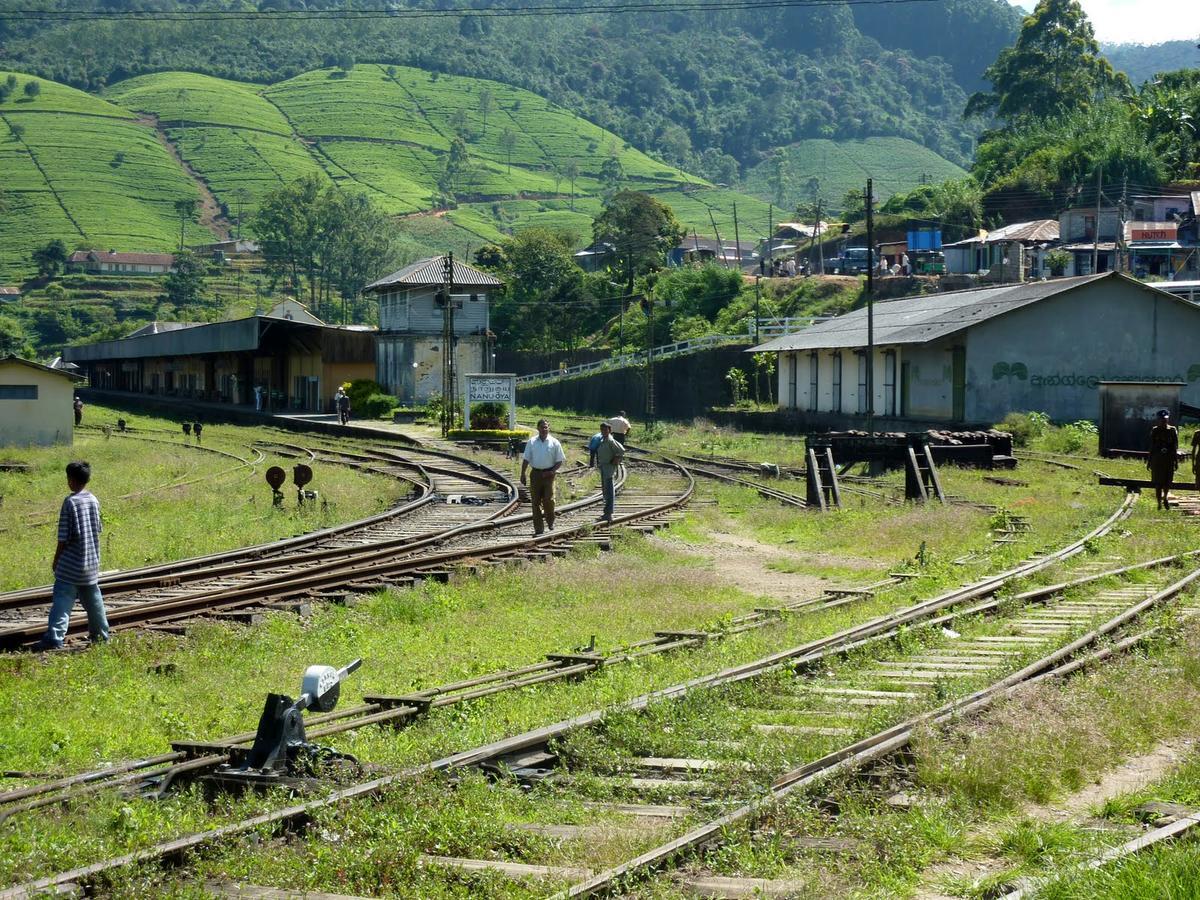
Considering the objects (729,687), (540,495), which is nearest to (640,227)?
(540,495)

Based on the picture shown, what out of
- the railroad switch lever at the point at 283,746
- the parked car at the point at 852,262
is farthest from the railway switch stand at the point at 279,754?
the parked car at the point at 852,262

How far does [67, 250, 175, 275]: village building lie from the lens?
153625 millimetres

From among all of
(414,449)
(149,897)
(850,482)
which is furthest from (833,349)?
(149,897)

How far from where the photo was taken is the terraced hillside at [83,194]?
16338 cm

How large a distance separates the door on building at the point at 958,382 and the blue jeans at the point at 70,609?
33.1 metres

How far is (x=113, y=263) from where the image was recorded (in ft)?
513

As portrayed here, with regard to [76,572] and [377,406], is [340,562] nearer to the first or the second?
[76,572]

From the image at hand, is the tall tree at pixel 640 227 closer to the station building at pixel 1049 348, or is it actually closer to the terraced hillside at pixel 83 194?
the station building at pixel 1049 348

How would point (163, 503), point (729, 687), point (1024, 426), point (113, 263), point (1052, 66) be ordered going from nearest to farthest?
point (729, 687) < point (163, 503) < point (1024, 426) < point (1052, 66) < point (113, 263)

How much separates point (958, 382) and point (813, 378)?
1251cm

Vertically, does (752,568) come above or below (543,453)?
below

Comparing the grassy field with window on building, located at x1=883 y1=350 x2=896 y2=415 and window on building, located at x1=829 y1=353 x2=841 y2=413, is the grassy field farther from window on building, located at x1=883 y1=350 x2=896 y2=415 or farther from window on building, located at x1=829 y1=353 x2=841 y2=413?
window on building, located at x1=829 y1=353 x2=841 y2=413

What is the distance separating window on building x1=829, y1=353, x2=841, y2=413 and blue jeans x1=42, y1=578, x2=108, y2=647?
41.1m

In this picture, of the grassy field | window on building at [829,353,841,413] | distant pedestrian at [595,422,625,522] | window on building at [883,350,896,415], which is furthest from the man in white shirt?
window on building at [829,353,841,413]
